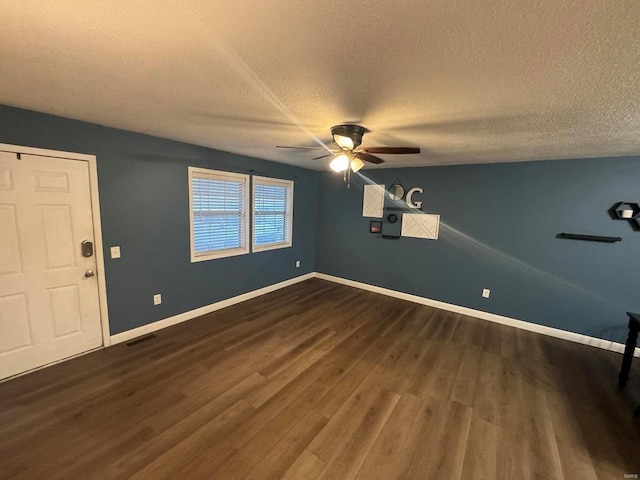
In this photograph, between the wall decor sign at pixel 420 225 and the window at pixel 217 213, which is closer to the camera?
the window at pixel 217 213

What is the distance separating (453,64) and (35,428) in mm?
3467

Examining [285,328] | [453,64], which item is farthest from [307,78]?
[285,328]

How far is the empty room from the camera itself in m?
1.14

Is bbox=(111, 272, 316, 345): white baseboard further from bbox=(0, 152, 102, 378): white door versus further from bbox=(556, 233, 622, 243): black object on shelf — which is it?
bbox=(556, 233, 622, 243): black object on shelf

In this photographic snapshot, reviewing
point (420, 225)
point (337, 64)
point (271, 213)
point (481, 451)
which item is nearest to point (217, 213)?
point (271, 213)

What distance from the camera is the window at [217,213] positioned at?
3473 mm

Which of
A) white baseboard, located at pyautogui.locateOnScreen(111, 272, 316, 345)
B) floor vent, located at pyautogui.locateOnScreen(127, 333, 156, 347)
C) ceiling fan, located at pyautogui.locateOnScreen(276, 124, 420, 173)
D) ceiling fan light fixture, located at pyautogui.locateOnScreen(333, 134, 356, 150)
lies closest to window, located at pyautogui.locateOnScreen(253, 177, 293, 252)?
white baseboard, located at pyautogui.locateOnScreen(111, 272, 316, 345)

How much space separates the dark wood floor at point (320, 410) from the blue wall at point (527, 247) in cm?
59

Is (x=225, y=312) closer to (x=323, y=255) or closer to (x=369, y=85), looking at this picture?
(x=323, y=255)

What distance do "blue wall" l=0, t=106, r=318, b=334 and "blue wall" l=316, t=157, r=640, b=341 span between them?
2966 mm

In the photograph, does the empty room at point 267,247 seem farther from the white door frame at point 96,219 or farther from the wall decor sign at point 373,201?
the wall decor sign at point 373,201

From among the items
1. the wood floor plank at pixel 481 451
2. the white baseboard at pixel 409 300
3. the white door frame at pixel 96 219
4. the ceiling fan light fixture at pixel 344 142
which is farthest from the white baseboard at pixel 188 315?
the wood floor plank at pixel 481 451

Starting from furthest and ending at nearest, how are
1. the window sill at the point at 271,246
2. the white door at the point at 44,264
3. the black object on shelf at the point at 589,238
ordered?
the window sill at the point at 271,246
the black object on shelf at the point at 589,238
the white door at the point at 44,264

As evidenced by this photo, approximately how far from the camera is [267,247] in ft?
14.9
